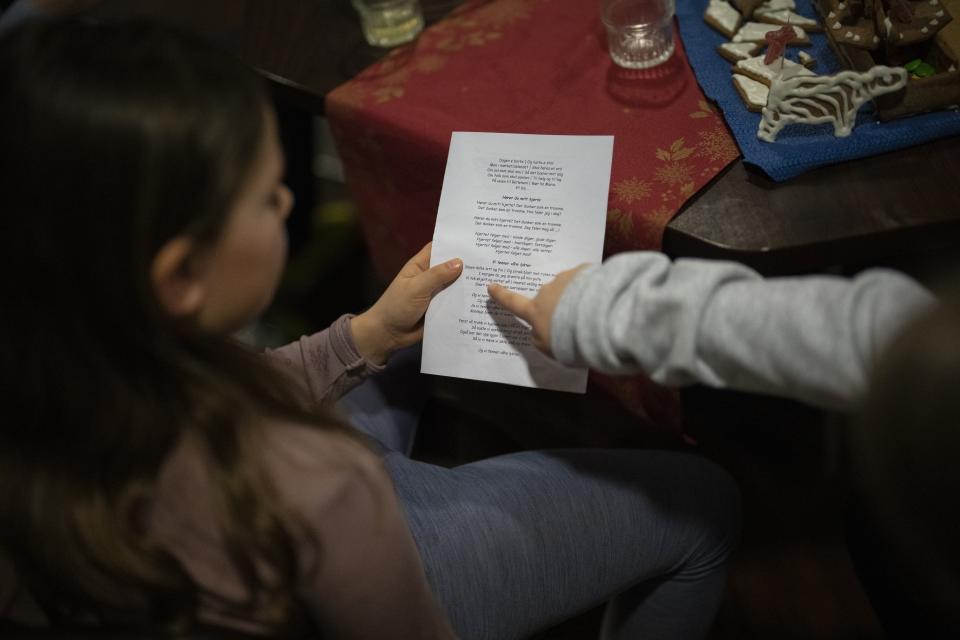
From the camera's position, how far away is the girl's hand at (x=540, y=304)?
72 centimetres

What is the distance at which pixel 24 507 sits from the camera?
1.73 feet

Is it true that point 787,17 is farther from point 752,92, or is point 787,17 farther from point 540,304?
point 540,304

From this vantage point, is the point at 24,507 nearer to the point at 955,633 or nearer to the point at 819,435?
the point at 955,633

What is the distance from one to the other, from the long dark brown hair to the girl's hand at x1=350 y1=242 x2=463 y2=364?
27cm

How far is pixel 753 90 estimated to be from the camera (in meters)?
0.79

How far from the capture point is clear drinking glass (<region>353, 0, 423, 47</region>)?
3.31 ft

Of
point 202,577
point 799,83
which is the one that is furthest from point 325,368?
point 799,83

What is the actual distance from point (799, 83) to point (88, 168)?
0.62 metres

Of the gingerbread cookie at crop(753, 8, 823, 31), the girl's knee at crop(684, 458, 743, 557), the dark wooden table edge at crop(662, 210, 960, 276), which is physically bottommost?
the girl's knee at crop(684, 458, 743, 557)

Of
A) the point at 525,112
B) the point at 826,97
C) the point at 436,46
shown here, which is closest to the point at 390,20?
the point at 436,46

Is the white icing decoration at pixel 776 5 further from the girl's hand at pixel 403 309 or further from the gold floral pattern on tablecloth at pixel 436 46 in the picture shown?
the girl's hand at pixel 403 309

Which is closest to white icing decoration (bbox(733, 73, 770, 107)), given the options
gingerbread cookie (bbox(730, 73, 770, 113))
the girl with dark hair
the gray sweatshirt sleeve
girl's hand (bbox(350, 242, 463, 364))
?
gingerbread cookie (bbox(730, 73, 770, 113))

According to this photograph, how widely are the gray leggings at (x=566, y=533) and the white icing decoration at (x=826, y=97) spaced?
1.23ft

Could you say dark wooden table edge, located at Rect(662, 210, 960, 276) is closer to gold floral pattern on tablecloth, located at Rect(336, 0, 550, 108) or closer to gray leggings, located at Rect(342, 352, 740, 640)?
gray leggings, located at Rect(342, 352, 740, 640)
